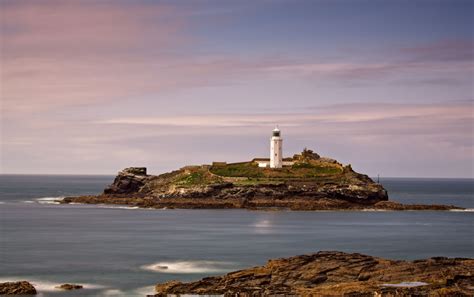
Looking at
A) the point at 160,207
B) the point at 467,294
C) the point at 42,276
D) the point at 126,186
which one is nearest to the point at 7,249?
the point at 42,276

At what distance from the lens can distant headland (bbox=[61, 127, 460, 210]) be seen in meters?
128

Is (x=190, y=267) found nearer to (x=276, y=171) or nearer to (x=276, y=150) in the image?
(x=276, y=171)

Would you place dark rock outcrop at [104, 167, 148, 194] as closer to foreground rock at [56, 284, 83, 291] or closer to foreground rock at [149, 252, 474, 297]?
foreground rock at [56, 284, 83, 291]

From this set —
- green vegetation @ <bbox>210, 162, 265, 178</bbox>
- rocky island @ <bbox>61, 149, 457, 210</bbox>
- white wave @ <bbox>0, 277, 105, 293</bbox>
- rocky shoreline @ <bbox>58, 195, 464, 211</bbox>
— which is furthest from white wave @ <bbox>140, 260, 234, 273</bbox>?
green vegetation @ <bbox>210, 162, 265, 178</bbox>

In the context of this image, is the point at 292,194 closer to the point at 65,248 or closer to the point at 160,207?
the point at 160,207

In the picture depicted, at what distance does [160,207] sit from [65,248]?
5535cm

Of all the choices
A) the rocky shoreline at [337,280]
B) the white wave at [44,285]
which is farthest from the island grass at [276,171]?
the rocky shoreline at [337,280]

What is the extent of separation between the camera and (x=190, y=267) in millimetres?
57906

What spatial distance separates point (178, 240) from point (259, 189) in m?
52.3

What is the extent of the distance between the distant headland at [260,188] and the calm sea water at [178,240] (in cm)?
665

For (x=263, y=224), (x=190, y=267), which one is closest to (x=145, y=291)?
(x=190, y=267)

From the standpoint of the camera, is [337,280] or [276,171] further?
[276,171]

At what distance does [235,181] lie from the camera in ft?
439

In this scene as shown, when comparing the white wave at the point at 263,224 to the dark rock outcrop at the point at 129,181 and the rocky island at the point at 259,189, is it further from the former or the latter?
the dark rock outcrop at the point at 129,181
